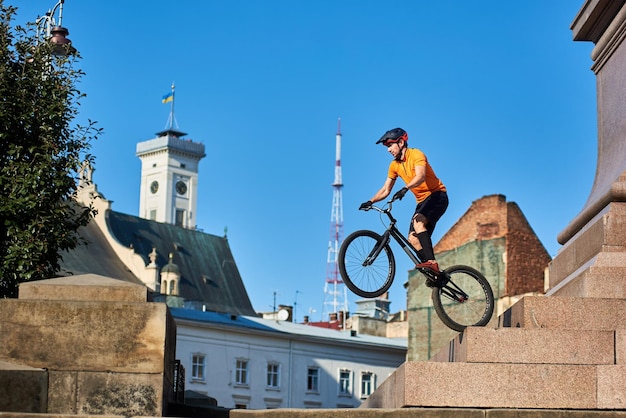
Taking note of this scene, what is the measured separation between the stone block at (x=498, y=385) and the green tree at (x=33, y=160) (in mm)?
8466

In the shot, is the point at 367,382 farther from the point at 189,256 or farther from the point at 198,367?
the point at 189,256

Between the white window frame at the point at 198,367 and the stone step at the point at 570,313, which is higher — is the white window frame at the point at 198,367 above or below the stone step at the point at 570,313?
above

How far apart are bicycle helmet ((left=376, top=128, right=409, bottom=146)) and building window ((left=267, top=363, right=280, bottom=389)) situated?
59.4 metres

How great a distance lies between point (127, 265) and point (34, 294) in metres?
89.5

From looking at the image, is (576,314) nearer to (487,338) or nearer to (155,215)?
(487,338)

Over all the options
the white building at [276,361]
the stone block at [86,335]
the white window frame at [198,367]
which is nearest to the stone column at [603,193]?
the stone block at [86,335]

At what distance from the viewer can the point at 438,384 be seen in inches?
363

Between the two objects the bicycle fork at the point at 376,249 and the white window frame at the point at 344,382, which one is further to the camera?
the white window frame at the point at 344,382

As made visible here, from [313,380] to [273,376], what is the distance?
2533mm

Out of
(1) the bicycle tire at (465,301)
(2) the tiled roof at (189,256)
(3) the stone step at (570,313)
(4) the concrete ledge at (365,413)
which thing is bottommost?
(4) the concrete ledge at (365,413)

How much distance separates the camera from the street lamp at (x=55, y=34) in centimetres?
1902

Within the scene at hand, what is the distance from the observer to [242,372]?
6912cm

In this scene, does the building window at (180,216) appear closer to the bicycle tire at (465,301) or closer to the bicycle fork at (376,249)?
the bicycle fork at (376,249)

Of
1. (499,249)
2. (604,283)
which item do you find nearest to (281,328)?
(499,249)
